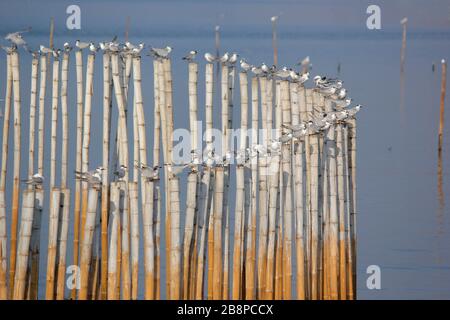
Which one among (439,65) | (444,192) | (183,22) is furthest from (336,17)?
(444,192)

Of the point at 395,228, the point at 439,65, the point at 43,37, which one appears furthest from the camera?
the point at 43,37

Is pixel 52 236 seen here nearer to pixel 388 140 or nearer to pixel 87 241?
pixel 87 241

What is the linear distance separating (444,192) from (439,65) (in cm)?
1326

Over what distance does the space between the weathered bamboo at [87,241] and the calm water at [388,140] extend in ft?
11.7

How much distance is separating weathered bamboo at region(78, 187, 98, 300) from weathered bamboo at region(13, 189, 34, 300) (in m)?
0.33

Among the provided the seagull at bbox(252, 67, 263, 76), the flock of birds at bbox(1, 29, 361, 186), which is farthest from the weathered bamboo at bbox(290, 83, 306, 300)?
the seagull at bbox(252, 67, 263, 76)

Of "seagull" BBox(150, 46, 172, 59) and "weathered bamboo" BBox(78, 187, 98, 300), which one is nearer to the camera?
"weathered bamboo" BBox(78, 187, 98, 300)

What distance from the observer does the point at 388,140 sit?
17.1 meters

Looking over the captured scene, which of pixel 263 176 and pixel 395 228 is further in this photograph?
pixel 395 228

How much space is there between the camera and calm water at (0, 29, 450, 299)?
11.0 meters

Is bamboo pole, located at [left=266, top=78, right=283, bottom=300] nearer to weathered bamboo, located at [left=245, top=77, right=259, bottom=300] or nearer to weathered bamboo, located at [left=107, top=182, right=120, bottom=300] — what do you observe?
weathered bamboo, located at [left=245, top=77, right=259, bottom=300]

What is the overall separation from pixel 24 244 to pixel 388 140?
10977mm
